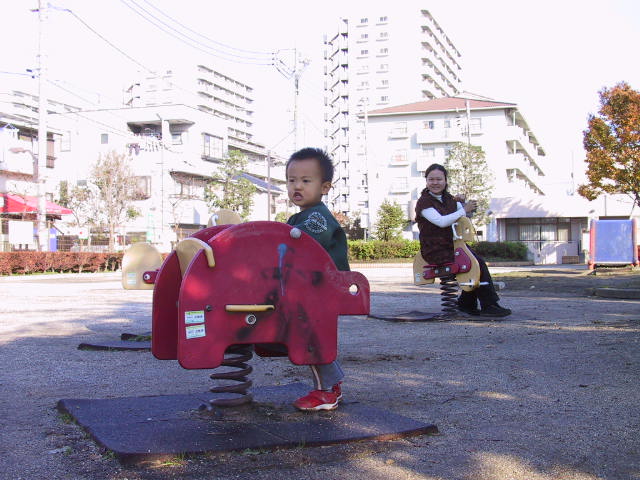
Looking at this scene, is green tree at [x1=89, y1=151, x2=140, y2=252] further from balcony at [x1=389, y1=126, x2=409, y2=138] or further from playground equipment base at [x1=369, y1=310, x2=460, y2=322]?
playground equipment base at [x1=369, y1=310, x2=460, y2=322]

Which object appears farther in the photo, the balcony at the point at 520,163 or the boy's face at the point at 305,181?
the balcony at the point at 520,163

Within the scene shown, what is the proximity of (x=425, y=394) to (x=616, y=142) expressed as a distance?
85.4 ft

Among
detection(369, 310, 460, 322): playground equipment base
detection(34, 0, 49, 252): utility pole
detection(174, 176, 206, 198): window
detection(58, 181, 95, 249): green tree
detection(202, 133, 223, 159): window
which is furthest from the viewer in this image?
detection(202, 133, 223, 159): window

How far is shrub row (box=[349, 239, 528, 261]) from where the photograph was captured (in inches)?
1374

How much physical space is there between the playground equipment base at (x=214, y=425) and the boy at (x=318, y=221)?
73 millimetres

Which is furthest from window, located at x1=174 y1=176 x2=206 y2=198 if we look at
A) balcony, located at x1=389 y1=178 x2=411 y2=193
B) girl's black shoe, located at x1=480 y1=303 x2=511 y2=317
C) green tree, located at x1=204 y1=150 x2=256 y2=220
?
girl's black shoe, located at x1=480 y1=303 x2=511 y2=317

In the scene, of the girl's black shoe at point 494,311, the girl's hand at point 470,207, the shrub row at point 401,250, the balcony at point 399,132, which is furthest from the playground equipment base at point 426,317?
the balcony at point 399,132

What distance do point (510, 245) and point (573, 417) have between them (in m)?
33.6

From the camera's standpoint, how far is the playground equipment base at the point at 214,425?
235 centimetres

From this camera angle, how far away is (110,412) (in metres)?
2.86

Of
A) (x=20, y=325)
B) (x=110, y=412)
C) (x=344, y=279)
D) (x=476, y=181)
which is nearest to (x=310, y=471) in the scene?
(x=344, y=279)

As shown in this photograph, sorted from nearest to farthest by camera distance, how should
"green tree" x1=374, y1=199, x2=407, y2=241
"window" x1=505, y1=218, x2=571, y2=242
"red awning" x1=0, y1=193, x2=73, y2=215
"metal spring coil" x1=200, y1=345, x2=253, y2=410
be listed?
"metal spring coil" x1=200, y1=345, x2=253, y2=410
"red awning" x1=0, y1=193, x2=73, y2=215
"green tree" x1=374, y1=199, x2=407, y2=241
"window" x1=505, y1=218, x2=571, y2=242

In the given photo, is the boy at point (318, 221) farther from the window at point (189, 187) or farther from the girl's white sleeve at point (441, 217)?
the window at point (189, 187)

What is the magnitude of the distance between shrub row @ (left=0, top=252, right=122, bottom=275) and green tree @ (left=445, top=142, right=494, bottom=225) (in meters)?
23.7
